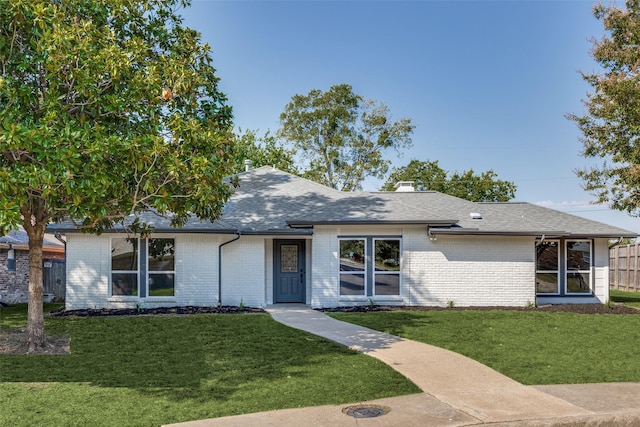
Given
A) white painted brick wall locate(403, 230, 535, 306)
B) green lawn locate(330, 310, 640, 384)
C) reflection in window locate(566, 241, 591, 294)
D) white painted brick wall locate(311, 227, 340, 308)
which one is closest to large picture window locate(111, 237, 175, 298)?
white painted brick wall locate(311, 227, 340, 308)

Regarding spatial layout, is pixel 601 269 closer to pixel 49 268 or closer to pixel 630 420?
pixel 630 420

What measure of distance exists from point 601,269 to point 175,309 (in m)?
14.6

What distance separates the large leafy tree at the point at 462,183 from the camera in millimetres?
44094

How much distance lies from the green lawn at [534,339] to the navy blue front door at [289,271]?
2.86 m

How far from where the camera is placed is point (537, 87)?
21734mm

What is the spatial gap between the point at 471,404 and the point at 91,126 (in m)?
8.00

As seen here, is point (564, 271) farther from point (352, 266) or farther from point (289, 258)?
point (289, 258)

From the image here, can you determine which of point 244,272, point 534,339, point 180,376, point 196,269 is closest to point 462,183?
point 244,272

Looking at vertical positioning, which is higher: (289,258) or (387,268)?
(289,258)

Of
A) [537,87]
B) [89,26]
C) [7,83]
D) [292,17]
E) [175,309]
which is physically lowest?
[175,309]

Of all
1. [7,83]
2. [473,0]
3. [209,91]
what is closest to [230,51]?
[209,91]

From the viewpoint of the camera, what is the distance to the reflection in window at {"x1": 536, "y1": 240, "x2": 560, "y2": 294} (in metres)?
19.7

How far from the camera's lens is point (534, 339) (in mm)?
12086

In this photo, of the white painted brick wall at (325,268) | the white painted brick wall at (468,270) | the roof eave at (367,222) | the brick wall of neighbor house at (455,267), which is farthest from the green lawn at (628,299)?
the white painted brick wall at (325,268)
